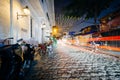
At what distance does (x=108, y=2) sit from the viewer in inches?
1305

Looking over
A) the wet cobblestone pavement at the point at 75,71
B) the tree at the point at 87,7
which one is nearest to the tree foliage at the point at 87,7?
the tree at the point at 87,7

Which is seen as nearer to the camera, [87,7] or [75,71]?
[75,71]

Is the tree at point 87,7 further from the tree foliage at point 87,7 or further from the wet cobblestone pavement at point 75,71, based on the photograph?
the wet cobblestone pavement at point 75,71

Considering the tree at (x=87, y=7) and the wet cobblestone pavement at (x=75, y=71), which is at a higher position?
the tree at (x=87, y=7)

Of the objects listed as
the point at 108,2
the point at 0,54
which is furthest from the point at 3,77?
the point at 108,2

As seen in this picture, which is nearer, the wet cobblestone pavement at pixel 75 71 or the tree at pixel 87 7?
the wet cobblestone pavement at pixel 75 71

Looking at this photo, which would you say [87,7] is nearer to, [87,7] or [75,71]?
[87,7]

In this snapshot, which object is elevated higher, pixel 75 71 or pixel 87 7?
pixel 87 7

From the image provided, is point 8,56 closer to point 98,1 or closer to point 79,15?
point 98,1

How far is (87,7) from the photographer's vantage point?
34.6 m

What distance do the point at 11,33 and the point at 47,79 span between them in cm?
340

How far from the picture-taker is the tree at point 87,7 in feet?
107

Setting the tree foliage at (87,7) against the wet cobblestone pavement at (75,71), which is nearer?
the wet cobblestone pavement at (75,71)

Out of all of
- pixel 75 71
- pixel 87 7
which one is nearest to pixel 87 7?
pixel 87 7
